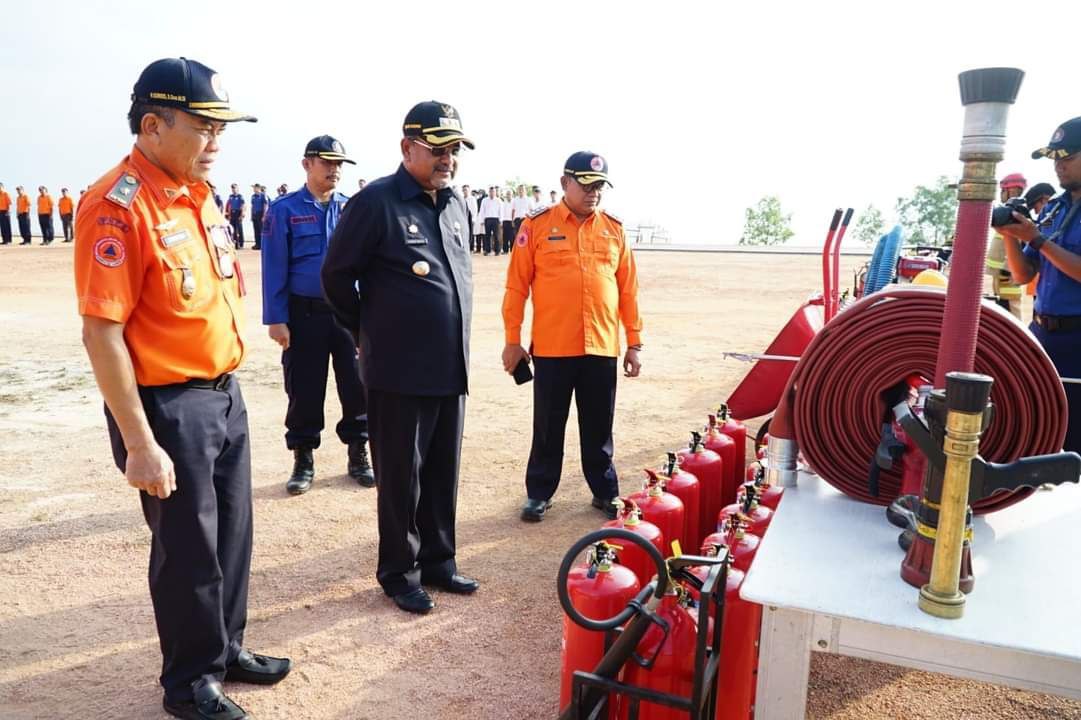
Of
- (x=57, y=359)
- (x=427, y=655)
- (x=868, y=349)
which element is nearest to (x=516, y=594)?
(x=427, y=655)

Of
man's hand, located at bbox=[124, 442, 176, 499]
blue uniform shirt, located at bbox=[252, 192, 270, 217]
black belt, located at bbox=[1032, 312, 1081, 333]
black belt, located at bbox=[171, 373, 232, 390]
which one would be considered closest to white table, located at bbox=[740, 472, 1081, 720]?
man's hand, located at bbox=[124, 442, 176, 499]

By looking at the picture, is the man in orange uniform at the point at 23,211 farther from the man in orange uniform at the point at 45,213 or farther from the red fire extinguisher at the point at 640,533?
the red fire extinguisher at the point at 640,533

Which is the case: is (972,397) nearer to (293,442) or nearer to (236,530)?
(236,530)

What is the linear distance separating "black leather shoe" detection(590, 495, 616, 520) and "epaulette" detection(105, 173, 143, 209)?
310cm

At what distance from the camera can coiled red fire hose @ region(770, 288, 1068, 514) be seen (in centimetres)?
210

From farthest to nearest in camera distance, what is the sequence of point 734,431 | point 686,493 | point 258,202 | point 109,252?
point 258,202 → point 734,431 → point 686,493 → point 109,252

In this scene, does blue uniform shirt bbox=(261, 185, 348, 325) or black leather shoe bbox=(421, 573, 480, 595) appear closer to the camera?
black leather shoe bbox=(421, 573, 480, 595)

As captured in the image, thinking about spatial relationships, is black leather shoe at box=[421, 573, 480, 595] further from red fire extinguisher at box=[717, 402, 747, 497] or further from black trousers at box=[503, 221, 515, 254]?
black trousers at box=[503, 221, 515, 254]

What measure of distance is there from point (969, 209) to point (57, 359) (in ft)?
33.0

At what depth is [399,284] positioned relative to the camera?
3.43 meters

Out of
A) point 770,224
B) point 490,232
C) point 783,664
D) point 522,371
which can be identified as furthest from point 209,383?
point 770,224

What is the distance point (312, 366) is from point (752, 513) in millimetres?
3245

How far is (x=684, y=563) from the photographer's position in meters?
2.11

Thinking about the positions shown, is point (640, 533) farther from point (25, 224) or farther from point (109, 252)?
point (25, 224)
